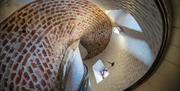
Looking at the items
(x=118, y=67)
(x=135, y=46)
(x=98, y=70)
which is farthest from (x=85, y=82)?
(x=135, y=46)

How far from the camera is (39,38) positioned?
265 centimetres

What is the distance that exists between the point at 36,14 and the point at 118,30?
86.7 inches

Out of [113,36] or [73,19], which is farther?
[113,36]

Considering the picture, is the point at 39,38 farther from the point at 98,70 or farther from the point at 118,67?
the point at 98,70

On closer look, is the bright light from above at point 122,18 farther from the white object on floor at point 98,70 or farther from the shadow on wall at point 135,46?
the white object on floor at point 98,70

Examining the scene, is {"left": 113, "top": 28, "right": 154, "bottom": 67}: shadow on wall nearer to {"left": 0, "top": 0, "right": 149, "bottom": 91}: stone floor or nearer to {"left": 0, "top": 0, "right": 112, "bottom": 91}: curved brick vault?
{"left": 0, "top": 0, "right": 149, "bottom": 91}: stone floor

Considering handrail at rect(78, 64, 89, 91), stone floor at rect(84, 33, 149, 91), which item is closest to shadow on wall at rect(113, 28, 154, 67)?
stone floor at rect(84, 33, 149, 91)

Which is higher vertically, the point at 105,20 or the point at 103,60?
the point at 105,20

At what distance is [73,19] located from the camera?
3.29 m

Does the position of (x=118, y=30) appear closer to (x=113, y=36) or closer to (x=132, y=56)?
(x=113, y=36)

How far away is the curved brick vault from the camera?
7.11ft

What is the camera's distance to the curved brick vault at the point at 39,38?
2.17 meters

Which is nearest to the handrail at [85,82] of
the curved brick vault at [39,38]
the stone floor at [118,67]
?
the stone floor at [118,67]

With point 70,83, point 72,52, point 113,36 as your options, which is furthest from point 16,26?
point 113,36
